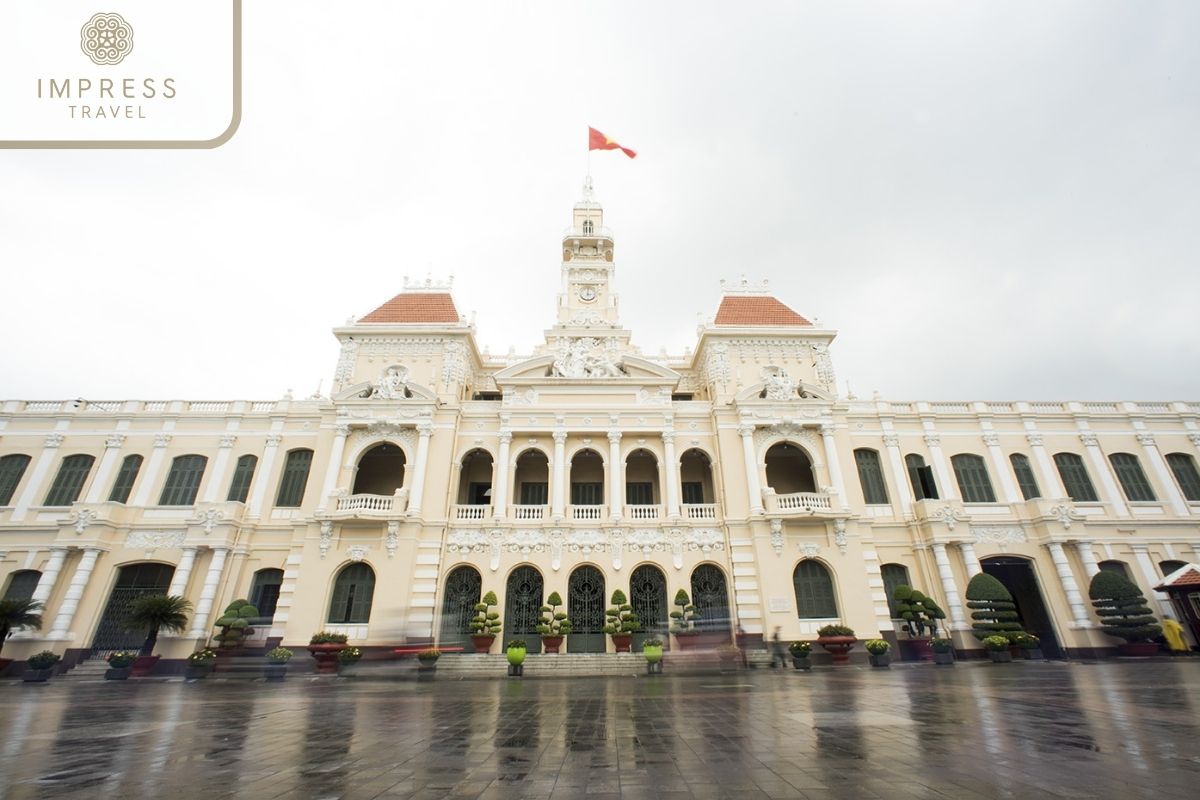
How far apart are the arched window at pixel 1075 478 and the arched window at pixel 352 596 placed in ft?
109

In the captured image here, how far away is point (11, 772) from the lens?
550 centimetres

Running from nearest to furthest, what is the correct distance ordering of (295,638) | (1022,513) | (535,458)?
(295,638) → (1022,513) → (535,458)

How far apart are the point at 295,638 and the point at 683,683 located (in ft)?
52.6

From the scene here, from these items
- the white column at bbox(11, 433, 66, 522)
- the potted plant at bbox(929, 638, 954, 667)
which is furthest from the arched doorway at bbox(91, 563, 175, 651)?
the potted plant at bbox(929, 638, 954, 667)

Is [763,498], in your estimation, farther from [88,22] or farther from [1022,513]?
[88,22]

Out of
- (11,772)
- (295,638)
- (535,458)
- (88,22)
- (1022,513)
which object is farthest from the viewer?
(535,458)

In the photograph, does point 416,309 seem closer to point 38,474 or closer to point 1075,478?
point 38,474

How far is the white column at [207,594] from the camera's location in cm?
2194

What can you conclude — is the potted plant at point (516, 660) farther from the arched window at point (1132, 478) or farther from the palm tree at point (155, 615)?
the arched window at point (1132, 478)

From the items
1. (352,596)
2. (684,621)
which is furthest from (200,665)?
(684,621)

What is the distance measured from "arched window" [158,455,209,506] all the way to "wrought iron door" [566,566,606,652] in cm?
1884

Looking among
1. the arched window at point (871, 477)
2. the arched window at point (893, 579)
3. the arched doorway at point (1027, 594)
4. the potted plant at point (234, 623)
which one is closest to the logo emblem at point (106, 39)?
the potted plant at point (234, 623)

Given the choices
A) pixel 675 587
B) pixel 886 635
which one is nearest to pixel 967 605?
pixel 886 635

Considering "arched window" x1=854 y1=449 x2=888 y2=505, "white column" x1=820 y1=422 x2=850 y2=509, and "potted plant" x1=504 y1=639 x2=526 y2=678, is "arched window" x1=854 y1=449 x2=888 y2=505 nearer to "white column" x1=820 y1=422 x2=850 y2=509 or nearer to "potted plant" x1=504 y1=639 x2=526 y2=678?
"white column" x1=820 y1=422 x2=850 y2=509
